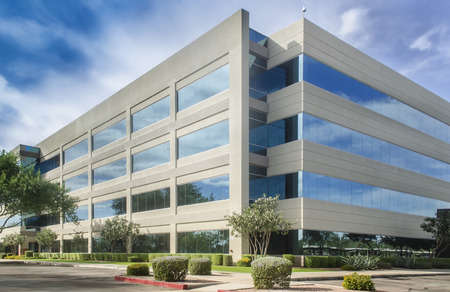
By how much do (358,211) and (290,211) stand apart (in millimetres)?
7671

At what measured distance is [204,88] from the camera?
39.7 m

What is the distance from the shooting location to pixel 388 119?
4341 centimetres

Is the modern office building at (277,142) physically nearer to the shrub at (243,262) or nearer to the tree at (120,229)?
the tree at (120,229)

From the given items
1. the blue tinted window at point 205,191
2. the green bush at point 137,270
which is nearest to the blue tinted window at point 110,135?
the blue tinted window at point 205,191

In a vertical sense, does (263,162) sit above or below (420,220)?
above

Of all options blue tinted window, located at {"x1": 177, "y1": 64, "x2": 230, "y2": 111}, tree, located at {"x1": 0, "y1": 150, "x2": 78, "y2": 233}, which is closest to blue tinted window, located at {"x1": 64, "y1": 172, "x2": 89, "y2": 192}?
tree, located at {"x1": 0, "y1": 150, "x2": 78, "y2": 233}

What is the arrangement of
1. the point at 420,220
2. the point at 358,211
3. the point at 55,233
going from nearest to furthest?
the point at 358,211
the point at 420,220
the point at 55,233

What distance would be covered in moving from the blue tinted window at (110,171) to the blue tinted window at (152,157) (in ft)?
9.48

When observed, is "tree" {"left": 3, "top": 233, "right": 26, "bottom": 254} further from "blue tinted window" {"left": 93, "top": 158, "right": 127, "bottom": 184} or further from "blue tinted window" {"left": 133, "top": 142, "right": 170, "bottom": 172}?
"blue tinted window" {"left": 133, "top": 142, "right": 170, "bottom": 172}

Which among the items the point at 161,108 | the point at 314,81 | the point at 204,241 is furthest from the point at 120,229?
the point at 314,81

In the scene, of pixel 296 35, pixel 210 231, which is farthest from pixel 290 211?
pixel 296 35

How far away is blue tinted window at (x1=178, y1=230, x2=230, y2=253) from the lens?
35.4 metres

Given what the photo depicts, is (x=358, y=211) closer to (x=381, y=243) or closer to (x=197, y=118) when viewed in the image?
(x=381, y=243)

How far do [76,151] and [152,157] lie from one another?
23.6 meters
